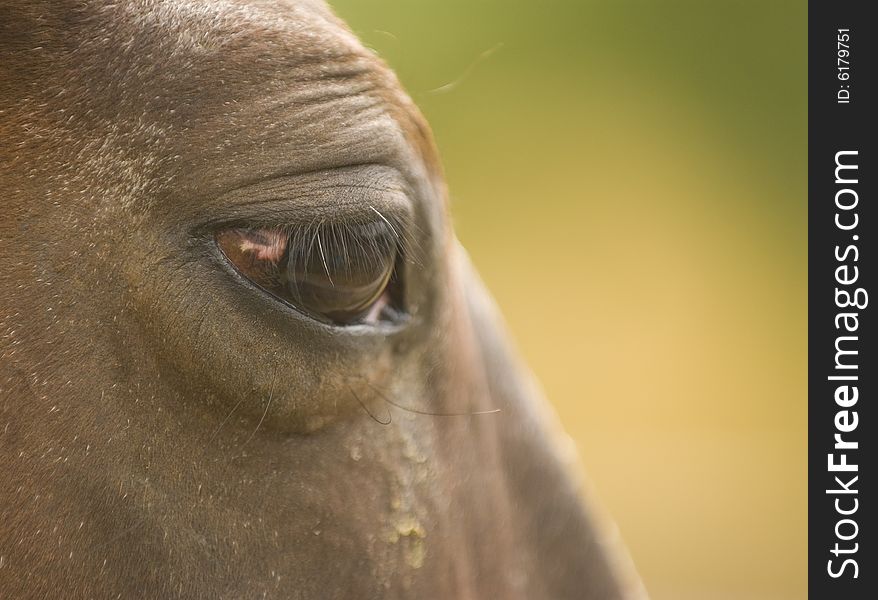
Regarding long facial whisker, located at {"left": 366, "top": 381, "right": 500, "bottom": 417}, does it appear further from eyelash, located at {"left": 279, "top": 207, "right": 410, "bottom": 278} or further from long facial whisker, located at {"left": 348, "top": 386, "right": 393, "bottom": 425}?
eyelash, located at {"left": 279, "top": 207, "right": 410, "bottom": 278}

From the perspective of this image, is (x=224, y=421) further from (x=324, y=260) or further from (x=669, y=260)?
(x=669, y=260)

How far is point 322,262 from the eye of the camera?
1.18 meters

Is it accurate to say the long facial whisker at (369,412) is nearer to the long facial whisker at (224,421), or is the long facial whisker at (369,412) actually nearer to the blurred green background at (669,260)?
the long facial whisker at (224,421)

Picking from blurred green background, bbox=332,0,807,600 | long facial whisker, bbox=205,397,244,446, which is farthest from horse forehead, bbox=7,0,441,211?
blurred green background, bbox=332,0,807,600

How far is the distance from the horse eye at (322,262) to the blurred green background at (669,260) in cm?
467

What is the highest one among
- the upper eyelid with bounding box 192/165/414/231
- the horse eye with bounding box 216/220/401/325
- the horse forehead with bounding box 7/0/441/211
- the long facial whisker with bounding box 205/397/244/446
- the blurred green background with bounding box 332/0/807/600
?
the horse forehead with bounding box 7/0/441/211

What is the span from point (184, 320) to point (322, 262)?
0.17m

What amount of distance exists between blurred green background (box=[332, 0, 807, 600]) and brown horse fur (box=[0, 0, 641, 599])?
15.4 feet

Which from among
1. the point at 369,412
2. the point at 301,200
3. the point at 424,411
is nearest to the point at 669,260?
the point at 424,411

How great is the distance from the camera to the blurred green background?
6.06m

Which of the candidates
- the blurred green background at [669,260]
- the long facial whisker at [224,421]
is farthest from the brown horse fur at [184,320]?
the blurred green background at [669,260]

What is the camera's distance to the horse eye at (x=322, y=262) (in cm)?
116
